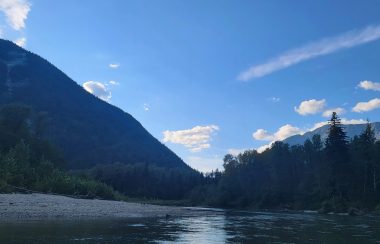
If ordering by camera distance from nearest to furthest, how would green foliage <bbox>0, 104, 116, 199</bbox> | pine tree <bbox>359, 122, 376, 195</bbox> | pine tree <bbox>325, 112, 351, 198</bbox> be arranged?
green foliage <bbox>0, 104, 116, 199</bbox>
pine tree <bbox>325, 112, 351, 198</bbox>
pine tree <bbox>359, 122, 376, 195</bbox>

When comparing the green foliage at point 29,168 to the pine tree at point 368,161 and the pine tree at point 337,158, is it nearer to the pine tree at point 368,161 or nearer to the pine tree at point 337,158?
the pine tree at point 337,158

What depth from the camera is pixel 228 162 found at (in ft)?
518

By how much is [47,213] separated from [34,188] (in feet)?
81.4

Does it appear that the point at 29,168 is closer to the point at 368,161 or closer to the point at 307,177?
the point at 368,161

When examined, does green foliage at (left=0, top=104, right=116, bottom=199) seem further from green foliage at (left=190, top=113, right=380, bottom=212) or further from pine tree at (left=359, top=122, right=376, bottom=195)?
pine tree at (left=359, top=122, right=376, bottom=195)

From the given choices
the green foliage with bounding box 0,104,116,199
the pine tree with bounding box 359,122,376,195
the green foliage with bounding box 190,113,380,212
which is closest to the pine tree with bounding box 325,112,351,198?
the green foliage with bounding box 190,113,380,212

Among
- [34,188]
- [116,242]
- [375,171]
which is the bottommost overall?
[116,242]

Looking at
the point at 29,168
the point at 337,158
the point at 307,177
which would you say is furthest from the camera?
the point at 307,177

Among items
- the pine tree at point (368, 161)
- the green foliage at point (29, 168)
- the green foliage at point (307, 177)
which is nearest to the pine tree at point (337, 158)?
the green foliage at point (307, 177)

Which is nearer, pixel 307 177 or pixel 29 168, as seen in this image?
pixel 29 168

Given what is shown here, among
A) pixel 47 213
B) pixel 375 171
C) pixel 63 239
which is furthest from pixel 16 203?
pixel 375 171

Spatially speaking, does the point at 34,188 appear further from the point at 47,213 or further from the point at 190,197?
the point at 190,197

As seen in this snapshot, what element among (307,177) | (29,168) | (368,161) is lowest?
(29,168)

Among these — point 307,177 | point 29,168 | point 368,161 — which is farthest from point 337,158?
point 29,168
